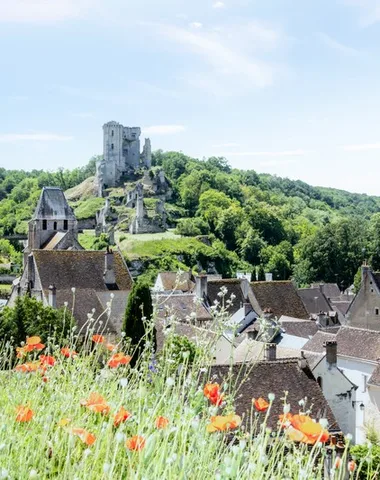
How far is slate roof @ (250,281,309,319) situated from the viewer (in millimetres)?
41844

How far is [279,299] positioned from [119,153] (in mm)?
84153

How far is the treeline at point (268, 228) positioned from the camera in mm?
88875

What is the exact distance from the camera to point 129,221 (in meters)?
96.6

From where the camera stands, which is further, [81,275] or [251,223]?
[251,223]

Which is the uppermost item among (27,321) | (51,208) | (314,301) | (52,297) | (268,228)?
(51,208)

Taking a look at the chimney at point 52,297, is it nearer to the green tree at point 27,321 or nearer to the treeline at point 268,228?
the green tree at point 27,321

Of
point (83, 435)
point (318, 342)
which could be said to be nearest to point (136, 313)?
point (318, 342)

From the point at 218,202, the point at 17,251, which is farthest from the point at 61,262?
the point at 218,202

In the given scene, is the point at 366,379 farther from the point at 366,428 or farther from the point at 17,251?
the point at 17,251

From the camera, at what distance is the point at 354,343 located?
98.6ft

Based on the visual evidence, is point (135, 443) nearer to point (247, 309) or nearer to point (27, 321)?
point (27, 321)

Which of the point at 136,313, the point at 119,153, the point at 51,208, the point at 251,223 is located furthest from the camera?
the point at 119,153

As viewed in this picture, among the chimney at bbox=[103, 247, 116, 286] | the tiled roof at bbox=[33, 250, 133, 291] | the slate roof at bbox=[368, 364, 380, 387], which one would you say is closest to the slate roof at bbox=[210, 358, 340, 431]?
the slate roof at bbox=[368, 364, 380, 387]

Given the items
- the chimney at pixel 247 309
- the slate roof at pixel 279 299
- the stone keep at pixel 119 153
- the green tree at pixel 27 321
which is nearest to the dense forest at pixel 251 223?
the stone keep at pixel 119 153
